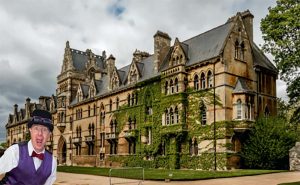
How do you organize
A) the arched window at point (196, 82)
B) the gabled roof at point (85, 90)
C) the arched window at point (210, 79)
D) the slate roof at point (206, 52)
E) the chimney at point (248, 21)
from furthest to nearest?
the gabled roof at point (85, 90), the chimney at point (248, 21), the arched window at point (196, 82), the slate roof at point (206, 52), the arched window at point (210, 79)

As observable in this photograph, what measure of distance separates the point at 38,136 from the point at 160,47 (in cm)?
3854

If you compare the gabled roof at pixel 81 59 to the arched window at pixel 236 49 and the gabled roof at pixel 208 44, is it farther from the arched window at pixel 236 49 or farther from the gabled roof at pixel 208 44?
the arched window at pixel 236 49

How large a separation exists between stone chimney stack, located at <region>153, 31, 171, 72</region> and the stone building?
0.36 feet

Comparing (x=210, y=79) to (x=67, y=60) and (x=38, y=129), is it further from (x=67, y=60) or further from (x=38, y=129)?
(x=67, y=60)

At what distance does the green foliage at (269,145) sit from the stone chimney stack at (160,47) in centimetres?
1342

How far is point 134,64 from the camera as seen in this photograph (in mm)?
45812

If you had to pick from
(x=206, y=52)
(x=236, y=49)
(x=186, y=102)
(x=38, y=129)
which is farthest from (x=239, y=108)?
(x=38, y=129)

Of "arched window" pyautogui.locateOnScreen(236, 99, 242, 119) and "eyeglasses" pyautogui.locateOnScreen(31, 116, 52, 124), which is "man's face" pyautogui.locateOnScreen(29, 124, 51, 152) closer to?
"eyeglasses" pyautogui.locateOnScreen(31, 116, 52, 124)

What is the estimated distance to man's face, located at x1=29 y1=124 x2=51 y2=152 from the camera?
4113 millimetres

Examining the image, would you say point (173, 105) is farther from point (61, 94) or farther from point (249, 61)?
point (61, 94)

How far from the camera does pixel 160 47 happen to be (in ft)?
139

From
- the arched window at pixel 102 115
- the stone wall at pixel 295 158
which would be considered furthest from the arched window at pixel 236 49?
the arched window at pixel 102 115

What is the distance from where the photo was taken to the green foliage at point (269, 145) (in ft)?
106

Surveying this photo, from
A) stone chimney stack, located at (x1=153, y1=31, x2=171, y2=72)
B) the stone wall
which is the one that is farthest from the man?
stone chimney stack, located at (x1=153, y1=31, x2=171, y2=72)
